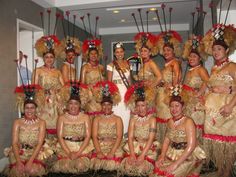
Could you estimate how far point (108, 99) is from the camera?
12.6 feet

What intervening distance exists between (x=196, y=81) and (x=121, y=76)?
3.84 feet

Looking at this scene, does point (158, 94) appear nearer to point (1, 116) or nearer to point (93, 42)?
point (93, 42)

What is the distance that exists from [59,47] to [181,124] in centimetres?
236

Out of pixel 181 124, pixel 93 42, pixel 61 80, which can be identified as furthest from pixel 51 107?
pixel 181 124

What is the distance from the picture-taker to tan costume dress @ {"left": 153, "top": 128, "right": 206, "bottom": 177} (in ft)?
9.85

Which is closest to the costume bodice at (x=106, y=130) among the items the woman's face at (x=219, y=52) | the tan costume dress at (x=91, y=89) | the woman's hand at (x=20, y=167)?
the tan costume dress at (x=91, y=89)

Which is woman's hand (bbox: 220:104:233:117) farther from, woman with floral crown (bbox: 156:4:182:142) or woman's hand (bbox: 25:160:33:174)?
woman's hand (bbox: 25:160:33:174)

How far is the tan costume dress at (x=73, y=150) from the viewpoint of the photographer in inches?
139

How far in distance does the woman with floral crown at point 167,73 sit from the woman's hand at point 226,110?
888mm

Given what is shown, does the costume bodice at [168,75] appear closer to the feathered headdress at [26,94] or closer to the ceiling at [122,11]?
the ceiling at [122,11]

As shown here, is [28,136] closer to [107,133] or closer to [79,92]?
[79,92]

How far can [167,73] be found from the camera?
4137 millimetres

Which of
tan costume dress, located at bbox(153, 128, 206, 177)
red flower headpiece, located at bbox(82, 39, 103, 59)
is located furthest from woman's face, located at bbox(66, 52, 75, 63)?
tan costume dress, located at bbox(153, 128, 206, 177)

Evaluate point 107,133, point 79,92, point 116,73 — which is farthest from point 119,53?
point 107,133
